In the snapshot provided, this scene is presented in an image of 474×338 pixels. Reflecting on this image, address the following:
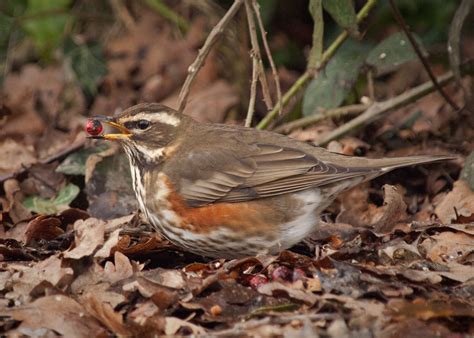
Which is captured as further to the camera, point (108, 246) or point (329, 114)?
point (329, 114)

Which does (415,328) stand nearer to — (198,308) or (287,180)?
(198,308)

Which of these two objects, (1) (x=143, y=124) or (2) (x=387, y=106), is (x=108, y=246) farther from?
(2) (x=387, y=106)

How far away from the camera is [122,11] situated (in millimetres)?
11516

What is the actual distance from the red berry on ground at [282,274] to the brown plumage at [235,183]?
622 millimetres

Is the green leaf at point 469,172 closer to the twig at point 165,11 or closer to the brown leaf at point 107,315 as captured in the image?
the brown leaf at point 107,315

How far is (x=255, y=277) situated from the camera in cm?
568

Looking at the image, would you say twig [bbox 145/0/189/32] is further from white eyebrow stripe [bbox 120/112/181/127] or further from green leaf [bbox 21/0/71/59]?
white eyebrow stripe [bbox 120/112/181/127]

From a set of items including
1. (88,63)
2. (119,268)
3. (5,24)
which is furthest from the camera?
(88,63)

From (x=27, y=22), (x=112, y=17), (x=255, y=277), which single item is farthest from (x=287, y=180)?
(x=112, y=17)

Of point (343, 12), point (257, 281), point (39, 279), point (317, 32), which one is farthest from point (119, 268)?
point (343, 12)

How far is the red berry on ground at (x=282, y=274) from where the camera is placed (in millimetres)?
5621

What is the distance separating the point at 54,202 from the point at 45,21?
122 inches

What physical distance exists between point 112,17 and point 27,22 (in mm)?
1675

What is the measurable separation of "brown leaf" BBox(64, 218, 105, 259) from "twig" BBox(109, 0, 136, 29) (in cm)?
551
